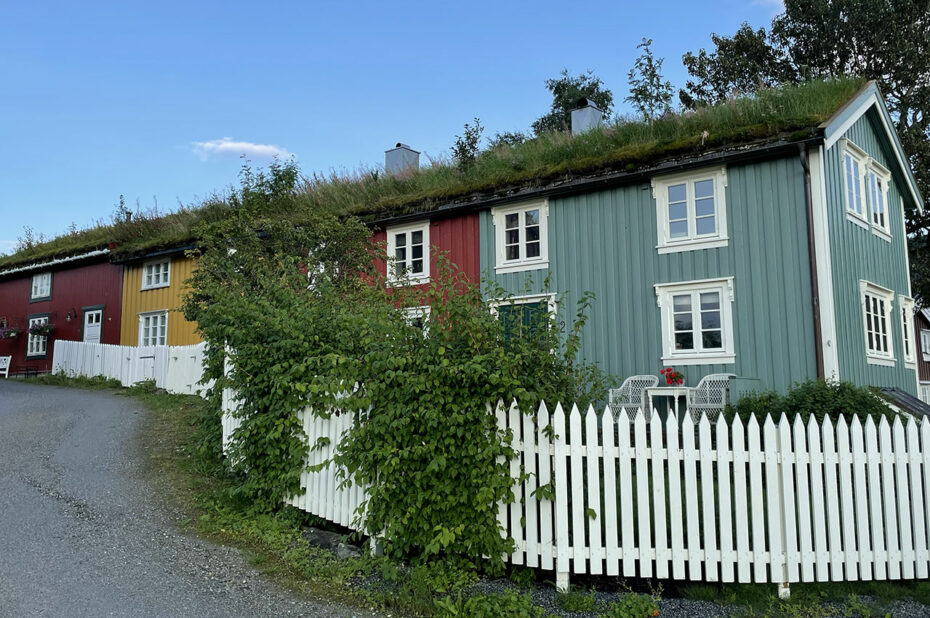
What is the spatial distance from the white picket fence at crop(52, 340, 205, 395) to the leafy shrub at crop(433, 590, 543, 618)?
1089 centimetres

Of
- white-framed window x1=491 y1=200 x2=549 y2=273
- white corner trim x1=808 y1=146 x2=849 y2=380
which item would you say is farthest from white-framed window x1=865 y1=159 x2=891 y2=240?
white-framed window x1=491 y1=200 x2=549 y2=273

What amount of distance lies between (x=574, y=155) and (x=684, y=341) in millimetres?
5187

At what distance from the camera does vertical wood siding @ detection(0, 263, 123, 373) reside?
2311 centimetres

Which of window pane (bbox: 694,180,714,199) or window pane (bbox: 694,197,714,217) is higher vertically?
window pane (bbox: 694,180,714,199)

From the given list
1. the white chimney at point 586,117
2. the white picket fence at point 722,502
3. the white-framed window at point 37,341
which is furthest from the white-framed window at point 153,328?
the white picket fence at point 722,502

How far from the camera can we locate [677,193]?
13836mm

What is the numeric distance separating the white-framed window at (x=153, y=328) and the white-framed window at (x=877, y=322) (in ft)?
60.5

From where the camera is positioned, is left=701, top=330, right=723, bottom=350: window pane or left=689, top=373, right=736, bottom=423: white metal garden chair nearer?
left=689, top=373, right=736, bottom=423: white metal garden chair

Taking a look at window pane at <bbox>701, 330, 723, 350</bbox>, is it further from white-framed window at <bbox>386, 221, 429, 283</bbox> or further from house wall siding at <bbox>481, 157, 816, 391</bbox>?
white-framed window at <bbox>386, 221, 429, 283</bbox>

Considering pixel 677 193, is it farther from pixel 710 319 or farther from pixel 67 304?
pixel 67 304

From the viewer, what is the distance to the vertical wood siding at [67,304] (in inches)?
910

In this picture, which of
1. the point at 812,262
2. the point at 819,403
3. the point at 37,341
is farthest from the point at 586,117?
the point at 37,341

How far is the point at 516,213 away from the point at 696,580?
11.6 metres

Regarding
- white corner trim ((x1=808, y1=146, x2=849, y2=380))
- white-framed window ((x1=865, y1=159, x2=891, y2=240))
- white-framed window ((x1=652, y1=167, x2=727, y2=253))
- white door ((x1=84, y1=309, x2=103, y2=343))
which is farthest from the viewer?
white door ((x1=84, y1=309, x2=103, y2=343))
